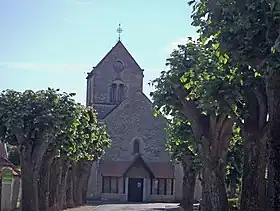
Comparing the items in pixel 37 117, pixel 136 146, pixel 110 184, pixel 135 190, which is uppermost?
pixel 136 146

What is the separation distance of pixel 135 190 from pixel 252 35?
51.0 m

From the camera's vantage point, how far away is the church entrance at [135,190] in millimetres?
62031

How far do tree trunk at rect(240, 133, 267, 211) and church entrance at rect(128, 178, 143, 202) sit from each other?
46.1 m

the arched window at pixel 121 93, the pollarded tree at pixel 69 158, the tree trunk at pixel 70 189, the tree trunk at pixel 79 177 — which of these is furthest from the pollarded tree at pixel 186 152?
the arched window at pixel 121 93

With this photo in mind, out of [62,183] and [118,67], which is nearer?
[62,183]

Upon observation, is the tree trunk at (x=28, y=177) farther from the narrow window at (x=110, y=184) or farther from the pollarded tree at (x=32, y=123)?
the narrow window at (x=110, y=184)

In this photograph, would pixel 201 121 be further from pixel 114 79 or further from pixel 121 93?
pixel 121 93

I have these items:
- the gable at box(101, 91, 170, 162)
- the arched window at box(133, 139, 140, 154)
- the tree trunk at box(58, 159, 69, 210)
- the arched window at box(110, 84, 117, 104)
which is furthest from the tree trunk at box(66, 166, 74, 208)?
the arched window at box(110, 84, 117, 104)

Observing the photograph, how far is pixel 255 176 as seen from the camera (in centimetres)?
1598

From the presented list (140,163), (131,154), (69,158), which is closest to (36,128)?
(69,158)

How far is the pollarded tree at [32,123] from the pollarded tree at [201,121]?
4.60 m

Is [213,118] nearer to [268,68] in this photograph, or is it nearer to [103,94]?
[268,68]

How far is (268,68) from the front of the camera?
12.2 m

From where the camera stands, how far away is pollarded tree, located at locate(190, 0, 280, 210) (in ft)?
39.2
